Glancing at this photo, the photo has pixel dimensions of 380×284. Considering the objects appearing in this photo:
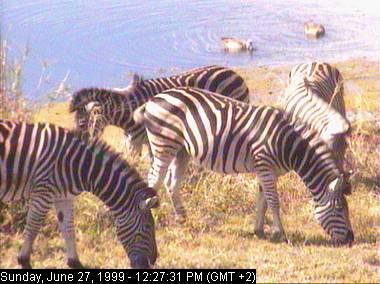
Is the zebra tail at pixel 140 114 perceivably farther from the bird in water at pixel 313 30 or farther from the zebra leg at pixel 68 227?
the bird in water at pixel 313 30

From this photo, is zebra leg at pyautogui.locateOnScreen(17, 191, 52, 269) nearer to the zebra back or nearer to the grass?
the grass

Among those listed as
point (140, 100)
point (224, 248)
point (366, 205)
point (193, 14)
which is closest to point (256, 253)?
point (224, 248)

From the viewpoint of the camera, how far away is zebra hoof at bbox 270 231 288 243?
23.2 ft

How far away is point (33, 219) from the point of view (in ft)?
19.6

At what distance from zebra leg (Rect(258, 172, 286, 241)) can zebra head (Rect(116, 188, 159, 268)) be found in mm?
1510

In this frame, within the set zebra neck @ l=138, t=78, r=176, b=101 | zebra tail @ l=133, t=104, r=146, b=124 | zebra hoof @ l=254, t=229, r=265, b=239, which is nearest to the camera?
zebra hoof @ l=254, t=229, r=265, b=239

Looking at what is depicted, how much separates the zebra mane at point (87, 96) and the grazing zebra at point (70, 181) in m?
2.38

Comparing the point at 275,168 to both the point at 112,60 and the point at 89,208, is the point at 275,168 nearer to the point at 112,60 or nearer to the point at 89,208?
the point at 89,208

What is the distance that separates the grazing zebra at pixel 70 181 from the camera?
A: 19.5 feet

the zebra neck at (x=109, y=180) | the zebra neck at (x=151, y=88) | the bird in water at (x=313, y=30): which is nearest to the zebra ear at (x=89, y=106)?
the zebra neck at (x=151, y=88)

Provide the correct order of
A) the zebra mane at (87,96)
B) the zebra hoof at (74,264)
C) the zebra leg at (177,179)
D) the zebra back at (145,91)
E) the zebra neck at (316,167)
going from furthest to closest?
the zebra back at (145,91) → the zebra mane at (87,96) → the zebra leg at (177,179) → the zebra neck at (316,167) → the zebra hoof at (74,264)

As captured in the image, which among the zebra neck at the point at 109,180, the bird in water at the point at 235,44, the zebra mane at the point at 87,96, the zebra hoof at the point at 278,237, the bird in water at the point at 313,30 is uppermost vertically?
the bird in water at the point at 313,30

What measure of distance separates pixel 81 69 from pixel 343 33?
31.9 ft

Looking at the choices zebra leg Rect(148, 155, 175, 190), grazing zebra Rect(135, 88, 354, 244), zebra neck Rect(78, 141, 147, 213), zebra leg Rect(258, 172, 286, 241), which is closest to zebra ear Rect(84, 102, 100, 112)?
grazing zebra Rect(135, 88, 354, 244)
